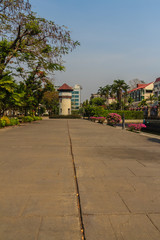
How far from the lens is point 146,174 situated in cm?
458

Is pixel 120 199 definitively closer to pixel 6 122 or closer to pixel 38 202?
pixel 38 202

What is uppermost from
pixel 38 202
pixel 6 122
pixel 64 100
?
pixel 64 100

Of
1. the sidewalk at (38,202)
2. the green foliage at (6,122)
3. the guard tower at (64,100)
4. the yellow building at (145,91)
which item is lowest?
the sidewalk at (38,202)

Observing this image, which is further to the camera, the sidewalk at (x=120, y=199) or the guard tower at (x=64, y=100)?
the guard tower at (x=64, y=100)

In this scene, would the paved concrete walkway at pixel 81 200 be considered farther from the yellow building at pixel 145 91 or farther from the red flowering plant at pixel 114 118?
the yellow building at pixel 145 91

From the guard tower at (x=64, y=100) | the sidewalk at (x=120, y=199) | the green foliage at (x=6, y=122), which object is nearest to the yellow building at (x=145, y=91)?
the guard tower at (x=64, y=100)

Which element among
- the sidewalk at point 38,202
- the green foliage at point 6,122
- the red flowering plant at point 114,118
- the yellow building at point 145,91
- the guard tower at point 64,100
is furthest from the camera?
the yellow building at point 145,91

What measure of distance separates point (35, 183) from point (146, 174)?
251 cm

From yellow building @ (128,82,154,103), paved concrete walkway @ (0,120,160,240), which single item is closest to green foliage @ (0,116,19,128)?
paved concrete walkway @ (0,120,160,240)

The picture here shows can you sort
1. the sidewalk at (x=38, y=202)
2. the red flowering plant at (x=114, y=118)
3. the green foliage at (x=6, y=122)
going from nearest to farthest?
the sidewalk at (x=38, y=202) → the green foliage at (x=6, y=122) → the red flowering plant at (x=114, y=118)

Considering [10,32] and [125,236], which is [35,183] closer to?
[125,236]

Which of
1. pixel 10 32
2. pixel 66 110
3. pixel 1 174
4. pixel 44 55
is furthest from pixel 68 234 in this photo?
pixel 66 110

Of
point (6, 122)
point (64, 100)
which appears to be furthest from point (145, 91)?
point (6, 122)

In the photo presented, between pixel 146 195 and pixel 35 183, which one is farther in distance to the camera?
pixel 35 183
